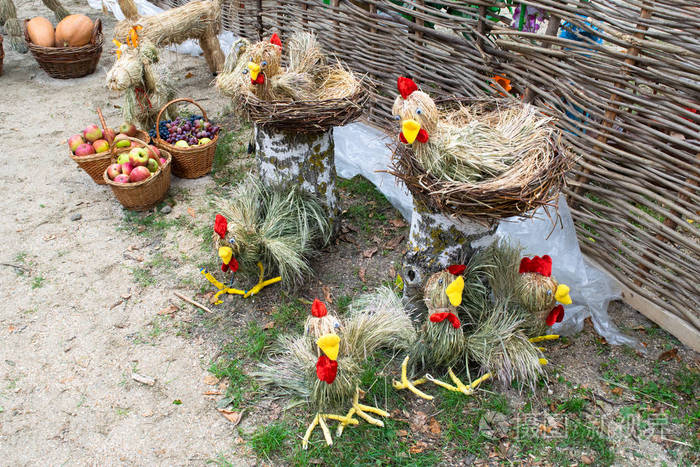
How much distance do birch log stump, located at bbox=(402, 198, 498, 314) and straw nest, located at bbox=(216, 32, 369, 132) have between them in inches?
30.5

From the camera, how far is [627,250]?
10.4 feet

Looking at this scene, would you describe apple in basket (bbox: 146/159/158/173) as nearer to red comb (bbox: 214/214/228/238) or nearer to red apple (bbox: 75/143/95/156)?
red apple (bbox: 75/143/95/156)

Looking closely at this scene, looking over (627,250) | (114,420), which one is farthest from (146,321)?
(627,250)

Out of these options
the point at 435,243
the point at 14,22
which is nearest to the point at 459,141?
the point at 435,243

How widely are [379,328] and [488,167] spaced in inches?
39.5

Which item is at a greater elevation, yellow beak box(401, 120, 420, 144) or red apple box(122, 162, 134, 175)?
yellow beak box(401, 120, 420, 144)

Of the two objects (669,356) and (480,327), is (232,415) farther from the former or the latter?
(669,356)

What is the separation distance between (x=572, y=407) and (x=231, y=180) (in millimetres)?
3221

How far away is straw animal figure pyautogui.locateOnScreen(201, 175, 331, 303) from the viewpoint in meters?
3.18

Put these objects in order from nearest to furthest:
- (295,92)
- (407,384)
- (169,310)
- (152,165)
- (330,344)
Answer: (330,344), (407,384), (295,92), (169,310), (152,165)

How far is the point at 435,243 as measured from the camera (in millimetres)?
2842

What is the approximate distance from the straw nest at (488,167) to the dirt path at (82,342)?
162 cm

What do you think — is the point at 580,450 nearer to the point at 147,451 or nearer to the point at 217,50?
the point at 147,451

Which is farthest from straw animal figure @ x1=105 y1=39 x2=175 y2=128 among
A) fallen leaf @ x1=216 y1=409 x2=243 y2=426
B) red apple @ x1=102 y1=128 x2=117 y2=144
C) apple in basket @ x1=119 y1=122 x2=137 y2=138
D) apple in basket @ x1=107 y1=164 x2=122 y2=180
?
Result: fallen leaf @ x1=216 y1=409 x2=243 y2=426
